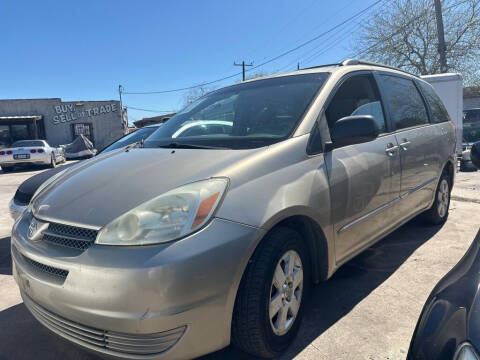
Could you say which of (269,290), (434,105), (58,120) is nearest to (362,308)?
(269,290)

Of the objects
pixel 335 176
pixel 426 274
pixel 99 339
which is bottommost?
pixel 426 274

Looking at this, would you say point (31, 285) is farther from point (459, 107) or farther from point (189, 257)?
point (459, 107)

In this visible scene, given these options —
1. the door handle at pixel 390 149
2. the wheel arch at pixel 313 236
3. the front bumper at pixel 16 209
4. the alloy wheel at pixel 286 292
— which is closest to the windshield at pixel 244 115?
the wheel arch at pixel 313 236

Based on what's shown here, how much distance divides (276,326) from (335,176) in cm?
100

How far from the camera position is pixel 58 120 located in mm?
25672

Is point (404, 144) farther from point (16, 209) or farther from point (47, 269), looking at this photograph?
point (16, 209)

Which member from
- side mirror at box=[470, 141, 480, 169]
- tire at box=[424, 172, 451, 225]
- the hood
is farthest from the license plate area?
side mirror at box=[470, 141, 480, 169]

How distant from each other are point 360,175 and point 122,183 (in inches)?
64.2

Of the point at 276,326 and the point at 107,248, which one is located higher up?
the point at 107,248

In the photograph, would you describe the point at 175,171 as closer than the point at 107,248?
No

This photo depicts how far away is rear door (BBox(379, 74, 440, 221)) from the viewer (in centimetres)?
320

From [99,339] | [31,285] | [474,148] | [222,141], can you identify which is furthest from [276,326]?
[474,148]

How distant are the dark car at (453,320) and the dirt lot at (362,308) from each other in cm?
94

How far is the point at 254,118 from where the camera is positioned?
266cm
